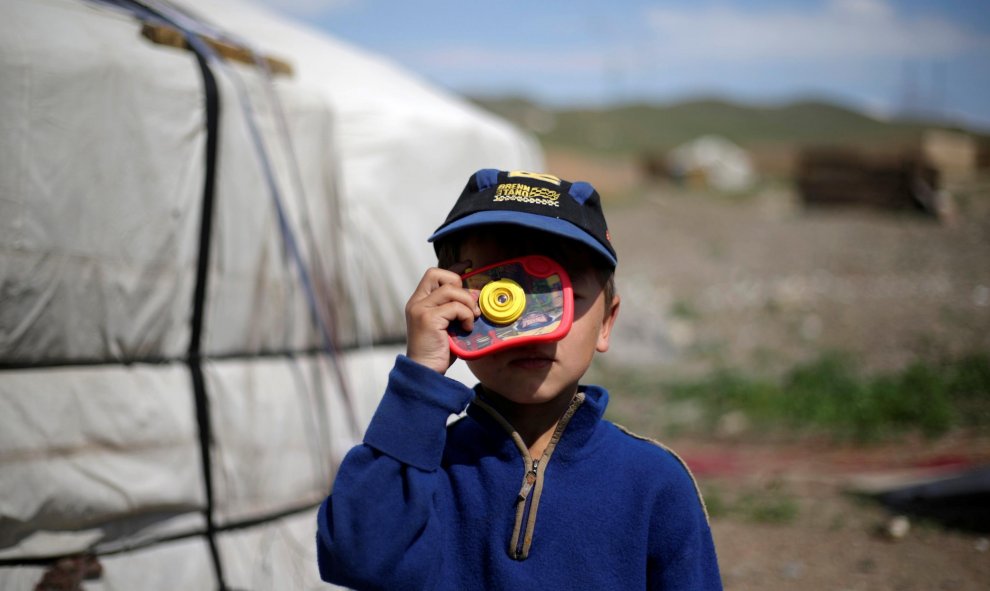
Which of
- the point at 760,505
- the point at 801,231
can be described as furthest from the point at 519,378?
the point at 801,231

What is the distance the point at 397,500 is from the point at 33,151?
4.89 ft

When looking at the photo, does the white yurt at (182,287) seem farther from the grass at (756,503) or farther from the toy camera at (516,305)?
the grass at (756,503)

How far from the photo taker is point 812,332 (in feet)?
22.4

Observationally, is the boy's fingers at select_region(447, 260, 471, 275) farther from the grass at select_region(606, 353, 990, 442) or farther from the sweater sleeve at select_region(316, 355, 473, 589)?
the grass at select_region(606, 353, 990, 442)

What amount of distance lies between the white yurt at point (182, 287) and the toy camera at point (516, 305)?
1.40m

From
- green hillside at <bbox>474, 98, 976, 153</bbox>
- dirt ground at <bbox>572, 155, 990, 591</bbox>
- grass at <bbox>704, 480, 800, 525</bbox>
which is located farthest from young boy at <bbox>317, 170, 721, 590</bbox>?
green hillside at <bbox>474, 98, 976, 153</bbox>

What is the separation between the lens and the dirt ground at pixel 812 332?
2.96m

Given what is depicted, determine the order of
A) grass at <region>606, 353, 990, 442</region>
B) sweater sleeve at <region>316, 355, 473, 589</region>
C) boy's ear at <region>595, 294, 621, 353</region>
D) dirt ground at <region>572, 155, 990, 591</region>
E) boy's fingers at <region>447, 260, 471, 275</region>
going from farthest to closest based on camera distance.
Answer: grass at <region>606, 353, 990, 442</region>, dirt ground at <region>572, 155, 990, 591</region>, boy's ear at <region>595, 294, 621, 353</region>, boy's fingers at <region>447, 260, 471, 275</region>, sweater sleeve at <region>316, 355, 473, 589</region>

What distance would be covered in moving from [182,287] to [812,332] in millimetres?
5616

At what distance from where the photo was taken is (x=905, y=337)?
245 inches

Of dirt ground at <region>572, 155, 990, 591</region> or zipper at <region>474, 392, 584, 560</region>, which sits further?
dirt ground at <region>572, 155, 990, 591</region>

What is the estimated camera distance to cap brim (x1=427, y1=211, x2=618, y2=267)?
4.06 feet

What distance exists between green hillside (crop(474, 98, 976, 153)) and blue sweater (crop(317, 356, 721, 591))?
48.5 m

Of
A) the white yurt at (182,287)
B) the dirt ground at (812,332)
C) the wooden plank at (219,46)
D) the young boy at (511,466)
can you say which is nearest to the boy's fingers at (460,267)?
the young boy at (511,466)
